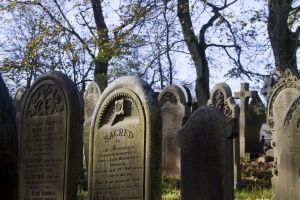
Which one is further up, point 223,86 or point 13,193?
point 223,86

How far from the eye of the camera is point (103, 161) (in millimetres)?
6906

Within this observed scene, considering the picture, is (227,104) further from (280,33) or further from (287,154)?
(287,154)

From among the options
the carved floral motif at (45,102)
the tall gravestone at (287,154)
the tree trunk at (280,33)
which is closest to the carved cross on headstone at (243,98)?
the tree trunk at (280,33)

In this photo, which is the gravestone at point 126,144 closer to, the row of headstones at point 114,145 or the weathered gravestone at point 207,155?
the row of headstones at point 114,145

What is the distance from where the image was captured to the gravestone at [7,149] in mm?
2062

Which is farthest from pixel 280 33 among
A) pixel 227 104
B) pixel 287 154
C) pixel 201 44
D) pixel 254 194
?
pixel 287 154

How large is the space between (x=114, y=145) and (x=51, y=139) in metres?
1.03

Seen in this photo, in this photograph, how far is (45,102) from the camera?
7.72 meters

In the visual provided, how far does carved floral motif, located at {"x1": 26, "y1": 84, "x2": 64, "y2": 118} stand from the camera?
7.44 metres

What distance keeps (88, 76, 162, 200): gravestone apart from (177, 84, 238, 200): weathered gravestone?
1.69 metres

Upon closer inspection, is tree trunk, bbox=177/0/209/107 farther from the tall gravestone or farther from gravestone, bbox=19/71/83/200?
gravestone, bbox=19/71/83/200

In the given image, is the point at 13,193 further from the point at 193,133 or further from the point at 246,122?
the point at 246,122

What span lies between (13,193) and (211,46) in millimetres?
20344

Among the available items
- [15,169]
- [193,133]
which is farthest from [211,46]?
[15,169]
